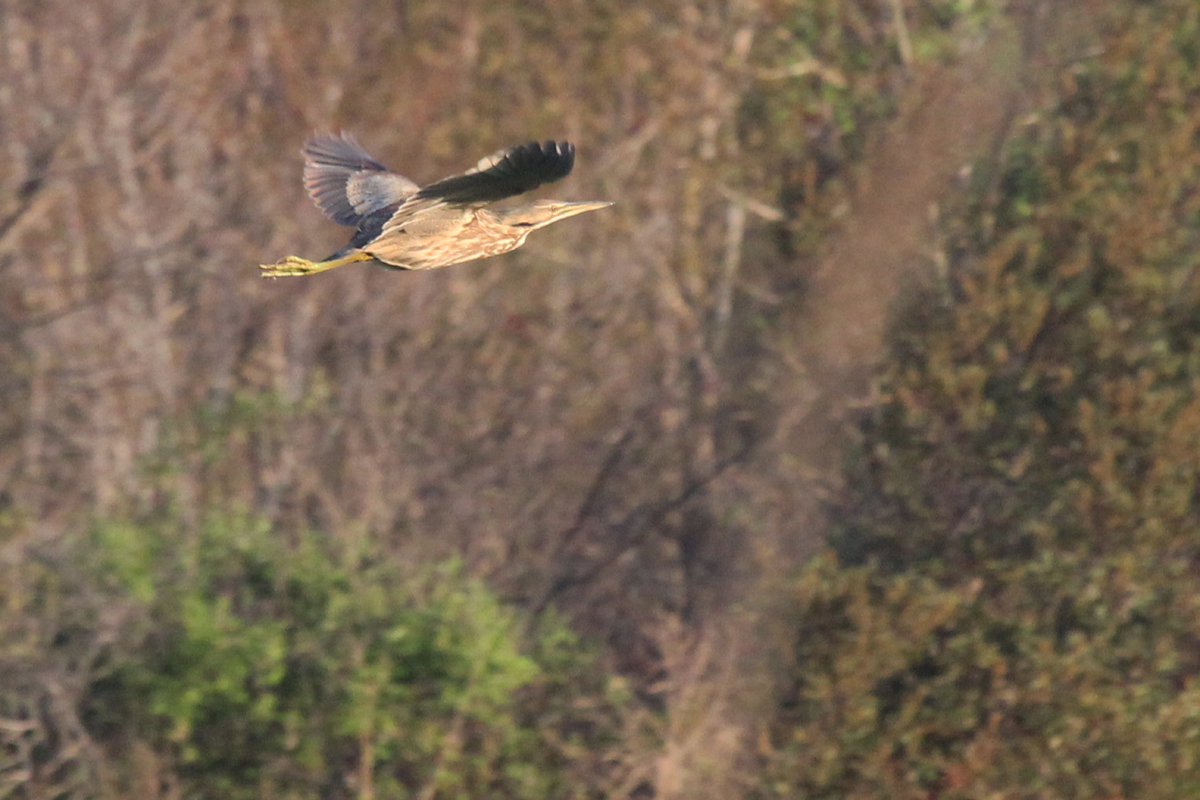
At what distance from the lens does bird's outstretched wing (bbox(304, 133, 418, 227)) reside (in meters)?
4.54

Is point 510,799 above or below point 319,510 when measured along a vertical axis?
below

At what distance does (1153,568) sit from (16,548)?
4.43 metres

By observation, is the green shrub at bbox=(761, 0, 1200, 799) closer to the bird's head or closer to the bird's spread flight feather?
the bird's head

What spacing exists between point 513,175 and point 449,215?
0.29m

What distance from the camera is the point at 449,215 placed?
3945 mm

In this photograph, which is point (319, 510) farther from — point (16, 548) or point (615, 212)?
point (615, 212)

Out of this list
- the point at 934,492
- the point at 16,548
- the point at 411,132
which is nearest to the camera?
the point at 16,548

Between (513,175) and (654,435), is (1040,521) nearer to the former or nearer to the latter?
(654,435)

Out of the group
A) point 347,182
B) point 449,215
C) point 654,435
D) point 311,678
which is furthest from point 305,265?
point 654,435

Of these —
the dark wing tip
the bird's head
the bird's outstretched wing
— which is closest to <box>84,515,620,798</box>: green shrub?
the bird's outstretched wing

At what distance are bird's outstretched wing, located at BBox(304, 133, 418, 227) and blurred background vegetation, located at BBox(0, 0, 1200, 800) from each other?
3.23 metres

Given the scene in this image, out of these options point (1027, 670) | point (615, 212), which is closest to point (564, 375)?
point (615, 212)

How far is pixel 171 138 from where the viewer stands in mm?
9938

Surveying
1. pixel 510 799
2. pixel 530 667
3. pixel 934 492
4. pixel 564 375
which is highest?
pixel 564 375
